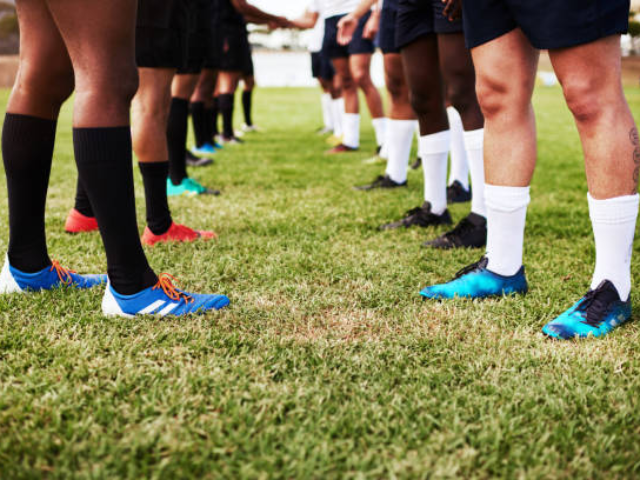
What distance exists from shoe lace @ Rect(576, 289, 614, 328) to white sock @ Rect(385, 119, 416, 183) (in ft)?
8.57

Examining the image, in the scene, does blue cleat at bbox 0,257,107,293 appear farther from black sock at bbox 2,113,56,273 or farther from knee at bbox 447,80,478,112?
knee at bbox 447,80,478,112

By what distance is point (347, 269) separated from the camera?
2.24 metres

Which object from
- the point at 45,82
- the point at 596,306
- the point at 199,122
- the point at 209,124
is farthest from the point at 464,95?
the point at 209,124

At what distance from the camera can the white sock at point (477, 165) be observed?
2.67 metres

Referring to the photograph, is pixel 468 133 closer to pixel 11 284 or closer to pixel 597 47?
pixel 597 47

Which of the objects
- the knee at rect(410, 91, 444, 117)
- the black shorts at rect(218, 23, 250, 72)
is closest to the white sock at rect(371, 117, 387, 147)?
→ the black shorts at rect(218, 23, 250, 72)

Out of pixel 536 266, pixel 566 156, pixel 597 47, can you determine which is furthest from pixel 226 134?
pixel 597 47

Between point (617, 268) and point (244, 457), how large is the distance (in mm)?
1289

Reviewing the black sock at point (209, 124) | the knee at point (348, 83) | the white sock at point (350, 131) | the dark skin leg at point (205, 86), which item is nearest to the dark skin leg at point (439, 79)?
the dark skin leg at point (205, 86)

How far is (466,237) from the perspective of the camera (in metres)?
2.62

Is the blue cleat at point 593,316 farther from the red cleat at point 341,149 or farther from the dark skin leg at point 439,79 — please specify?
the red cleat at point 341,149

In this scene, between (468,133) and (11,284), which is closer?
(11,284)

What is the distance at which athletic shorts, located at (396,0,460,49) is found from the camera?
2.67m

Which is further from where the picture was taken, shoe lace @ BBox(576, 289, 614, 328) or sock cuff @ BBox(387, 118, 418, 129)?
sock cuff @ BBox(387, 118, 418, 129)
